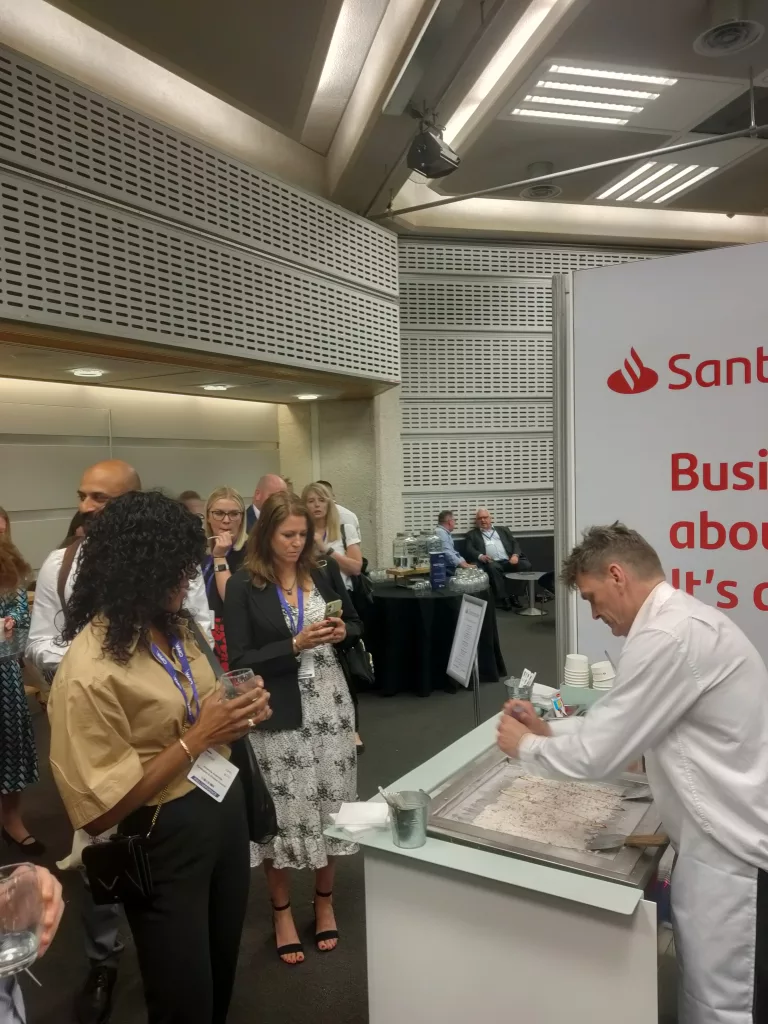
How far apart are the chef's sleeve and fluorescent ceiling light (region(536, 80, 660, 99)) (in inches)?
180

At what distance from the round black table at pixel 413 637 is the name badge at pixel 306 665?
2.81 m

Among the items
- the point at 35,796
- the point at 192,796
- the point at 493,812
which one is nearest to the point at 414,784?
the point at 493,812

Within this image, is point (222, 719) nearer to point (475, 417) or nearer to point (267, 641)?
point (267, 641)

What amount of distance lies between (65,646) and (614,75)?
16.0 feet

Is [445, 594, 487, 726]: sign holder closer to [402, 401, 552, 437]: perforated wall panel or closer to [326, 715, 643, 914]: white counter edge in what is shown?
[326, 715, 643, 914]: white counter edge

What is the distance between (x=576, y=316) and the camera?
7.86 feet

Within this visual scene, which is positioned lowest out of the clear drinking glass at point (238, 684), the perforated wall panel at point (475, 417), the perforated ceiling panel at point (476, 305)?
the clear drinking glass at point (238, 684)

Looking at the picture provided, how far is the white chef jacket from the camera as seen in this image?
1.39 metres

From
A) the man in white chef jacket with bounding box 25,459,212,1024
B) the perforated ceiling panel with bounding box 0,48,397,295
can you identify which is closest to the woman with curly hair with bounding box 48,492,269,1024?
the man in white chef jacket with bounding box 25,459,212,1024

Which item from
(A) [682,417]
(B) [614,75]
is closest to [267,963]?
(A) [682,417]

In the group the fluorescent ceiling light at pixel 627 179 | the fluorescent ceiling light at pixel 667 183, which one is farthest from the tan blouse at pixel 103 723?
the fluorescent ceiling light at pixel 667 183

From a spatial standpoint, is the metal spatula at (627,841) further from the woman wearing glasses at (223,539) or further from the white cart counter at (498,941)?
the woman wearing glasses at (223,539)

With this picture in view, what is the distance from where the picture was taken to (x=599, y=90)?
15.7 ft

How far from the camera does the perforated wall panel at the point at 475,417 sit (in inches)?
304
